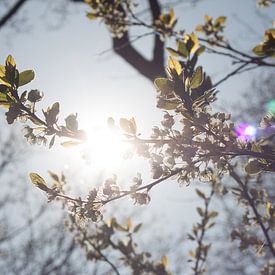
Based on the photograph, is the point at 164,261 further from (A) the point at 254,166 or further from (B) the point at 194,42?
(B) the point at 194,42

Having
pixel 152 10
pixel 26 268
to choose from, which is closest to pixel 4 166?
pixel 26 268

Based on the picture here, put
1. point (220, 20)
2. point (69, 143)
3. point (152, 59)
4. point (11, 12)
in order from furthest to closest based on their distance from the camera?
point (11, 12)
point (152, 59)
point (220, 20)
point (69, 143)

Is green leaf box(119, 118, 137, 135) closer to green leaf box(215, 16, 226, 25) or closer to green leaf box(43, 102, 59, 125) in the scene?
green leaf box(43, 102, 59, 125)

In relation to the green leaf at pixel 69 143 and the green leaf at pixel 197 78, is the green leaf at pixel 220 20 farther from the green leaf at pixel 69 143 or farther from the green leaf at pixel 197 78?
the green leaf at pixel 69 143

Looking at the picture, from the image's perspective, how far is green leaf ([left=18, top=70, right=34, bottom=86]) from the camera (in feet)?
3.63

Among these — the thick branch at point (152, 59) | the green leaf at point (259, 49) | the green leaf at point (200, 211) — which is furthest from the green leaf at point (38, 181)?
the thick branch at point (152, 59)

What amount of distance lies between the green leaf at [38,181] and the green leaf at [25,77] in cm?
33

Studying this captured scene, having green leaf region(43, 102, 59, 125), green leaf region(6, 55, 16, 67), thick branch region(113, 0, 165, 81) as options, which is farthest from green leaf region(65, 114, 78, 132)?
thick branch region(113, 0, 165, 81)

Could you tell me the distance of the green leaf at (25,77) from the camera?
43.6 inches

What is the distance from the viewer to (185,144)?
42.8 inches

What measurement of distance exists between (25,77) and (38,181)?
372 mm

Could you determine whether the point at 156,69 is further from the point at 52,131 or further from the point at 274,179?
the point at 274,179

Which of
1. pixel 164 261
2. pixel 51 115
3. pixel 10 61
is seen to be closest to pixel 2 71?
pixel 10 61

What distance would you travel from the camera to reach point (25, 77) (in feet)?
3.64
